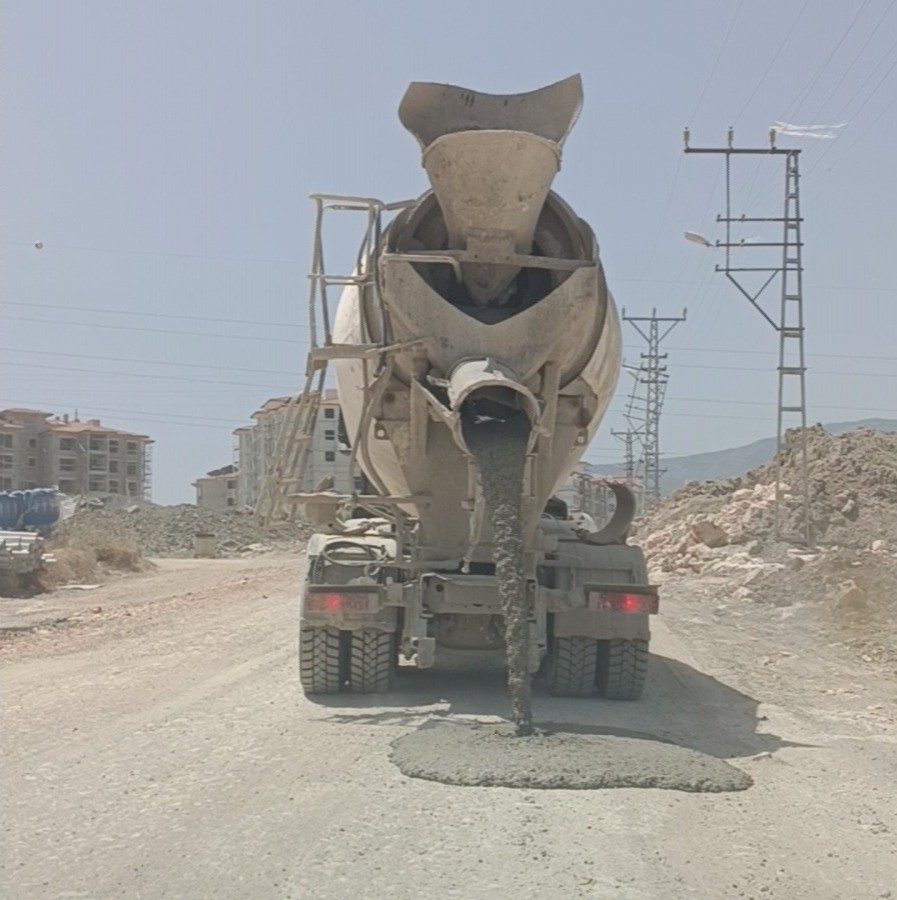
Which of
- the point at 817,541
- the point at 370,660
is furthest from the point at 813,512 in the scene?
the point at 370,660

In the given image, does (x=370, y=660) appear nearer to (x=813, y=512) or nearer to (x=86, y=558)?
(x=813, y=512)

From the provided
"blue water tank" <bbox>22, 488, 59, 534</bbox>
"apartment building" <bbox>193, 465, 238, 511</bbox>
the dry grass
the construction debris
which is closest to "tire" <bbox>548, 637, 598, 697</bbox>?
the construction debris

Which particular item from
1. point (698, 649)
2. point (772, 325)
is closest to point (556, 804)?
point (698, 649)

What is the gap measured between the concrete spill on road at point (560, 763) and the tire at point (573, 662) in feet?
6.39

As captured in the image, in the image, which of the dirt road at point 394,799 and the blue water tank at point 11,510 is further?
the blue water tank at point 11,510

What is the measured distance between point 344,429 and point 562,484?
205 cm

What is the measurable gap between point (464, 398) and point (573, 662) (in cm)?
268

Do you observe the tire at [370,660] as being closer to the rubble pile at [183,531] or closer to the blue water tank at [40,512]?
the blue water tank at [40,512]

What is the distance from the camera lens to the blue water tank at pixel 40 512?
3288 cm

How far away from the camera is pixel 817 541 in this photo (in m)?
23.2

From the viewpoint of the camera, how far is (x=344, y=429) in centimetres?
1093

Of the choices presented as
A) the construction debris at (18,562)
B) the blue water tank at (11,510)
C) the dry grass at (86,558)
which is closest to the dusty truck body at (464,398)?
the construction debris at (18,562)

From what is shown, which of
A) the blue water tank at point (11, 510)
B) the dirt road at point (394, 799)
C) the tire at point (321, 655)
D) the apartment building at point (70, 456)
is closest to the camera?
the dirt road at point (394, 799)

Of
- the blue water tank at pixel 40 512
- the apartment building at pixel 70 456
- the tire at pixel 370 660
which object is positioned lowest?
the tire at pixel 370 660
